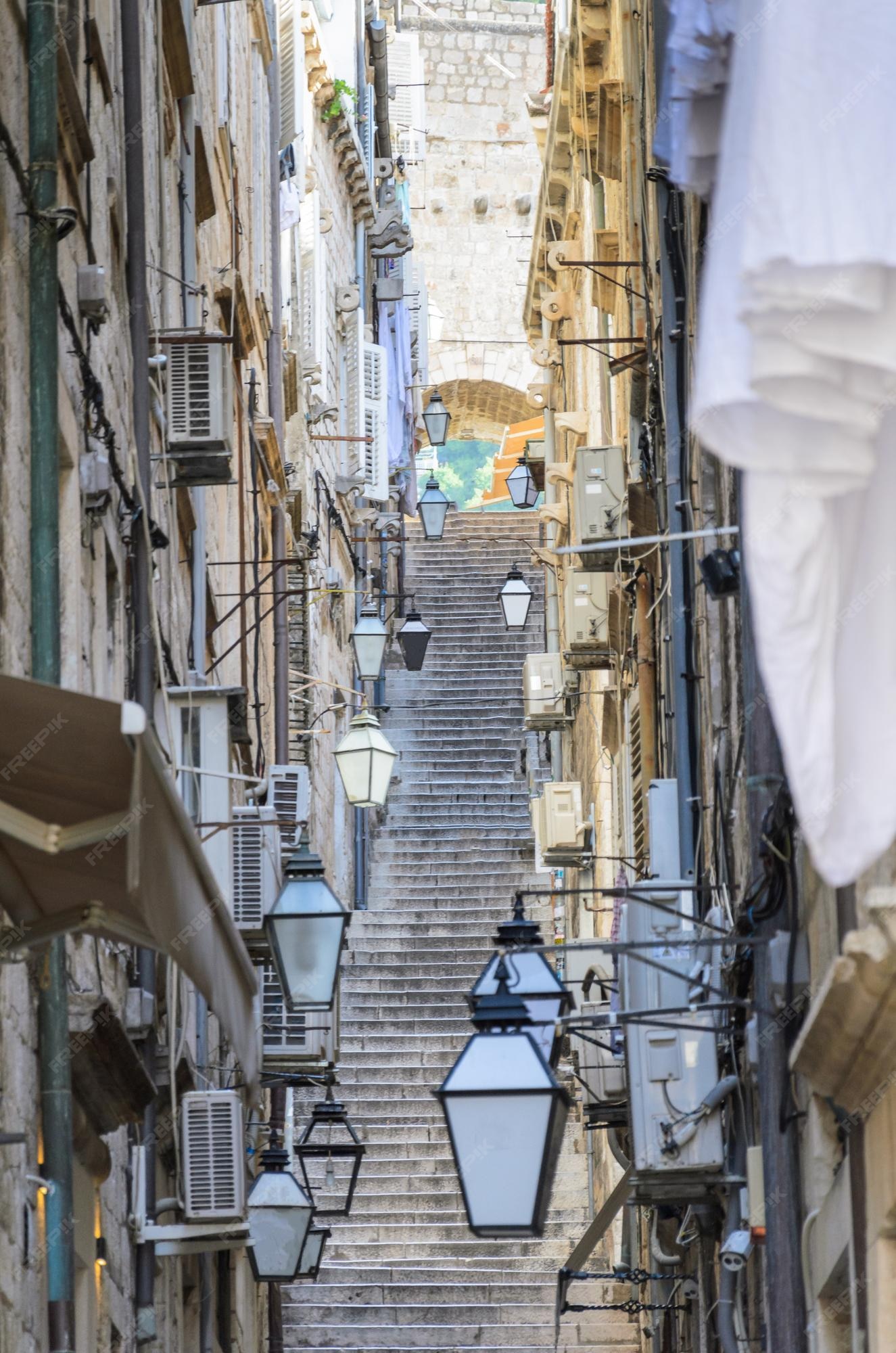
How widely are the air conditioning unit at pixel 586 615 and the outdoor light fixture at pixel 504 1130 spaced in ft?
41.9

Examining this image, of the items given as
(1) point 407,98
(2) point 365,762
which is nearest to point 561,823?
(2) point 365,762

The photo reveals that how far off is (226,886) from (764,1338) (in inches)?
163

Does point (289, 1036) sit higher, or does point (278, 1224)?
point (289, 1036)

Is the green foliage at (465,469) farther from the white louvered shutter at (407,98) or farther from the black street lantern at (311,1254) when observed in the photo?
the black street lantern at (311,1254)

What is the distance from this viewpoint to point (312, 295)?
26.3 metres

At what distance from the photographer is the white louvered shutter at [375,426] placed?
3034 cm

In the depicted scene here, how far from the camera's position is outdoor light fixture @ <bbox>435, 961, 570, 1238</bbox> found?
6770 mm

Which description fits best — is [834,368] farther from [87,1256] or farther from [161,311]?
[161,311]

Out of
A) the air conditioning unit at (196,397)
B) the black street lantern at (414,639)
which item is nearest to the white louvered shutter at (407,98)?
the black street lantern at (414,639)

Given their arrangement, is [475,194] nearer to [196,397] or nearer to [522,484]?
[522,484]

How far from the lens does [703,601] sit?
1189 cm

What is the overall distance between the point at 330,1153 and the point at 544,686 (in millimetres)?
10728

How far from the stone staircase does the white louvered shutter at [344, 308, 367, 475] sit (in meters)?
2.95

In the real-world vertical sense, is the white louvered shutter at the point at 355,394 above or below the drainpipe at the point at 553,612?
above
